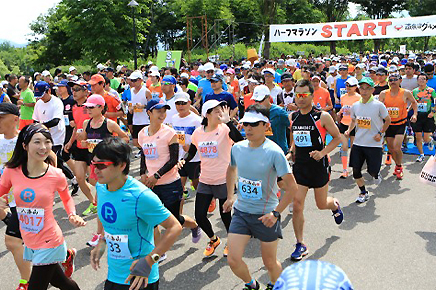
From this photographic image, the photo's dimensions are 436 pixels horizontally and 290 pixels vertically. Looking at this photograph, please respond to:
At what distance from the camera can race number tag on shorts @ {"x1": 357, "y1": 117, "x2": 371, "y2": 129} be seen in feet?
23.8

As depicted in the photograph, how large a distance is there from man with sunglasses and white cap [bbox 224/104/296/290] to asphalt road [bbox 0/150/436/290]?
3.00ft

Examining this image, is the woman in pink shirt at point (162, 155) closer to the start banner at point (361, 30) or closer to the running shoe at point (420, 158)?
the running shoe at point (420, 158)

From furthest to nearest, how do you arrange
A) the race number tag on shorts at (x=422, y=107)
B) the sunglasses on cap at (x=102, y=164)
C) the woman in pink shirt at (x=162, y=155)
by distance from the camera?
the race number tag on shorts at (x=422, y=107)
the woman in pink shirt at (x=162, y=155)
the sunglasses on cap at (x=102, y=164)

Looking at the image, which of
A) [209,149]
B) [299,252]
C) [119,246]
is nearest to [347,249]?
[299,252]

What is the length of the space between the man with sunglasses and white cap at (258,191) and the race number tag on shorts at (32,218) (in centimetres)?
166

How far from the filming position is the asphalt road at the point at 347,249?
15.7 feet

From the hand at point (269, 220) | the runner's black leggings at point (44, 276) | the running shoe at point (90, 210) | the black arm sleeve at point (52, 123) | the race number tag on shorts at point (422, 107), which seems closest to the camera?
the runner's black leggings at point (44, 276)

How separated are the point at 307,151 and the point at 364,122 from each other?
232cm

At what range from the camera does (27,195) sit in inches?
144

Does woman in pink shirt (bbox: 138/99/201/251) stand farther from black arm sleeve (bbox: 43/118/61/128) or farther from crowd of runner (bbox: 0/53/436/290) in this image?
black arm sleeve (bbox: 43/118/61/128)

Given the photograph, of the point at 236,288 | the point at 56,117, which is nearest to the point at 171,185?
the point at 236,288

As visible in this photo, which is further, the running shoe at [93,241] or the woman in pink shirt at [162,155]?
the running shoe at [93,241]

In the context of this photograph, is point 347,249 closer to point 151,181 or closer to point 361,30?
point 151,181

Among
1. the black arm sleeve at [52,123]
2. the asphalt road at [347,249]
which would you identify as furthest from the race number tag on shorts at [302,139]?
the black arm sleeve at [52,123]
